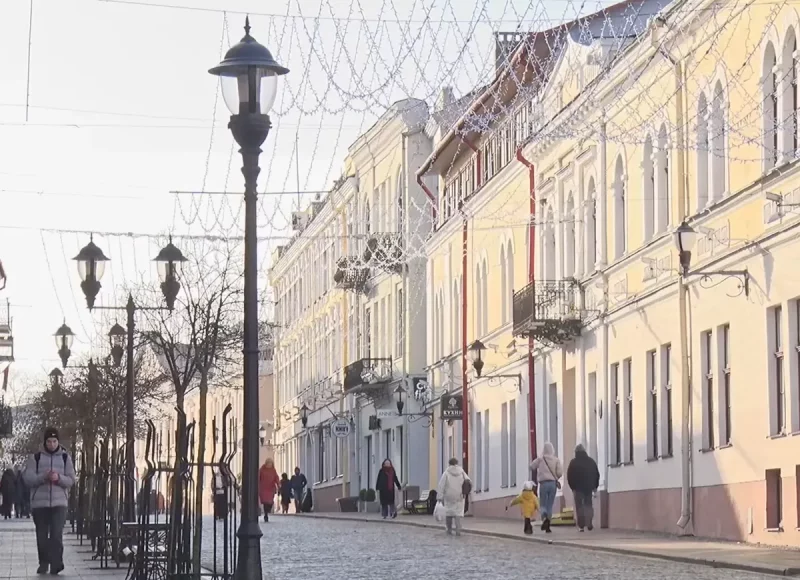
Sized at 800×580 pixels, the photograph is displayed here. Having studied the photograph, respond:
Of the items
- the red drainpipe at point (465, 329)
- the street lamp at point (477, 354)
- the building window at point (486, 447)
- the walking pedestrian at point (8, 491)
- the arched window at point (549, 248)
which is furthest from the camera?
the walking pedestrian at point (8, 491)

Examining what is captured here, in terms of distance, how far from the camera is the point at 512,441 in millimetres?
44406

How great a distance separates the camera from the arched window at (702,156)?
28859 mm

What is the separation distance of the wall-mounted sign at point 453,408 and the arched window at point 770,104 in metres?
22.8

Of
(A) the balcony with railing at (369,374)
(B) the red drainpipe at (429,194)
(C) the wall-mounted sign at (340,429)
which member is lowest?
(C) the wall-mounted sign at (340,429)

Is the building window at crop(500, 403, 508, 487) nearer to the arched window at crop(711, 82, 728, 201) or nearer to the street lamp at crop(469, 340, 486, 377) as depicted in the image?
the street lamp at crop(469, 340, 486, 377)

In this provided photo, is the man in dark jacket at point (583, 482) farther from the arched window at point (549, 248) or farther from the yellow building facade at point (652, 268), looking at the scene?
the arched window at point (549, 248)

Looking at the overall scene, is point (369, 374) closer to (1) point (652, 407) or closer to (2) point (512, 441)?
(2) point (512, 441)

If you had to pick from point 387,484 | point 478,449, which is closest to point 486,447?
point 478,449

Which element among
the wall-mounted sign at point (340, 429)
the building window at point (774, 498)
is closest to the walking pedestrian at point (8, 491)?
the wall-mounted sign at point (340, 429)

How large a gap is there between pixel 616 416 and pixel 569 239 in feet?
16.6

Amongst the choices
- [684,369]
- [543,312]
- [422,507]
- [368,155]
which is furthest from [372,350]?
[684,369]

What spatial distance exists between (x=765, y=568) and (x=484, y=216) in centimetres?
2644

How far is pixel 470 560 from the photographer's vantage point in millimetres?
23688

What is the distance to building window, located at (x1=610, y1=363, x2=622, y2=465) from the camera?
114ft
